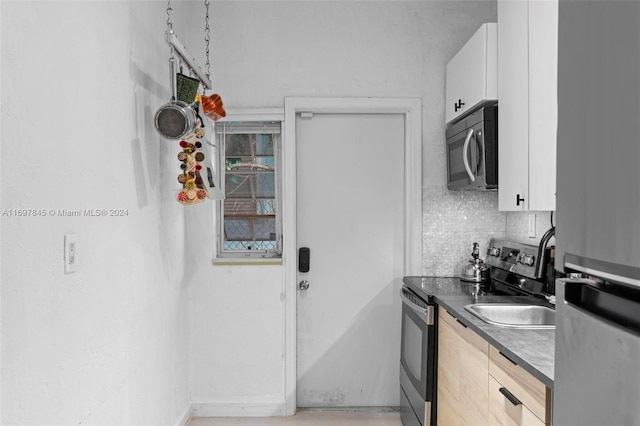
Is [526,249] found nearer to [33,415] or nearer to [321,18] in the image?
[321,18]

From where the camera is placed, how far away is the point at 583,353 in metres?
0.62

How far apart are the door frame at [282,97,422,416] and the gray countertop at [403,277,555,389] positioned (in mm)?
438

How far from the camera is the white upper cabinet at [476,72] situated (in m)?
2.32

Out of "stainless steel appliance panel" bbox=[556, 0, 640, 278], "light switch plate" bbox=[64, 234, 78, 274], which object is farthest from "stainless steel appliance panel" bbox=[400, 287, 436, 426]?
"stainless steel appliance panel" bbox=[556, 0, 640, 278]

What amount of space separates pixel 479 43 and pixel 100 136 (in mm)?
1866

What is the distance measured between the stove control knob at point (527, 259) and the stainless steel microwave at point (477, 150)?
383mm

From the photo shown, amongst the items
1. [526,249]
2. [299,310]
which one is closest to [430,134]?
[526,249]

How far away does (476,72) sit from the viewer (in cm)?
241

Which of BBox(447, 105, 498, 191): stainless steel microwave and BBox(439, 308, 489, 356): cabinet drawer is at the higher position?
BBox(447, 105, 498, 191): stainless steel microwave

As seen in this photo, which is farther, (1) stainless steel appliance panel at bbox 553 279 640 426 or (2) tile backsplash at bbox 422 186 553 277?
(2) tile backsplash at bbox 422 186 553 277

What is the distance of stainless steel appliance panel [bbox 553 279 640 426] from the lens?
0.53m

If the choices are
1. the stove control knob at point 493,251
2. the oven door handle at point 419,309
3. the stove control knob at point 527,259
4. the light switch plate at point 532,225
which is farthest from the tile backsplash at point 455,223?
the stove control knob at point 527,259

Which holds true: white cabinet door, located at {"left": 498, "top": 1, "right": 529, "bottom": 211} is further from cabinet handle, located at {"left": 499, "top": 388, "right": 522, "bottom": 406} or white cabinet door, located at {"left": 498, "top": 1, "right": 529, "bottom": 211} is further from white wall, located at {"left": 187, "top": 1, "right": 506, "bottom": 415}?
cabinet handle, located at {"left": 499, "top": 388, "right": 522, "bottom": 406}

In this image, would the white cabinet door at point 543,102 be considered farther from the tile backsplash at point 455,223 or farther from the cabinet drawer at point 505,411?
the tile backsplash at point 455,223
